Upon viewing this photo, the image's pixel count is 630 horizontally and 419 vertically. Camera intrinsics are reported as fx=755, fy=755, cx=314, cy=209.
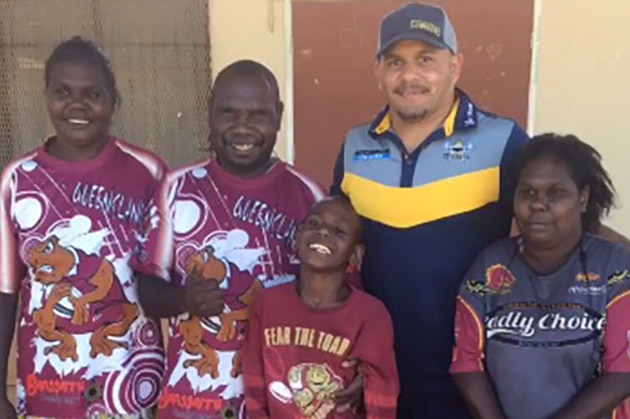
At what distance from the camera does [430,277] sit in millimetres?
2344

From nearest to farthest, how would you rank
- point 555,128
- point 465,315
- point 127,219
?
point 465,315 < point 127,219 < point 555,128

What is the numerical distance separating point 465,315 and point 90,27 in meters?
3.63

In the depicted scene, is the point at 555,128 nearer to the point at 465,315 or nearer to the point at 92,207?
the point at 465,315

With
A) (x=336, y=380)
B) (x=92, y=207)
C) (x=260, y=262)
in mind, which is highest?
(x=92, y=207)

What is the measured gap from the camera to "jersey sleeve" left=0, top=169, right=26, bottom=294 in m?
2.30

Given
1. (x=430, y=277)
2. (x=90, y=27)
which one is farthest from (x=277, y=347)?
(x=90, y=27)

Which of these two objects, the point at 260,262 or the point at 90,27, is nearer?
the point at 260,262

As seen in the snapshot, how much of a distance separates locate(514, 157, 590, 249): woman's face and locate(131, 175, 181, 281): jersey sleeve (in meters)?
1.02

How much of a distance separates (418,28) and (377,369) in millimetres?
1039

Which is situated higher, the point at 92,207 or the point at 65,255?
the point at 92,207

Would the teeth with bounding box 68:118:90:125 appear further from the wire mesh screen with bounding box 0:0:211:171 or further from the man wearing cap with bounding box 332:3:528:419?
the wire mesh screen with bounding box 0:0:211:171

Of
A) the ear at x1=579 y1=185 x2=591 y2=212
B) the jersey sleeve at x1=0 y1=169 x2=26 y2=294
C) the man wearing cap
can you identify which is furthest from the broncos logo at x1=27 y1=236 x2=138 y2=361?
the ear at x1=579 y1=185 x2=591 y2=212

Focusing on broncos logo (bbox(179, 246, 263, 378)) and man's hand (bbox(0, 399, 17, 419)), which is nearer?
broncos logo (bbox(179, 246, 263, 378))

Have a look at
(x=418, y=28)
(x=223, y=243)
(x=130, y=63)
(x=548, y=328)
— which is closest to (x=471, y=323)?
(x=548, y=328)
